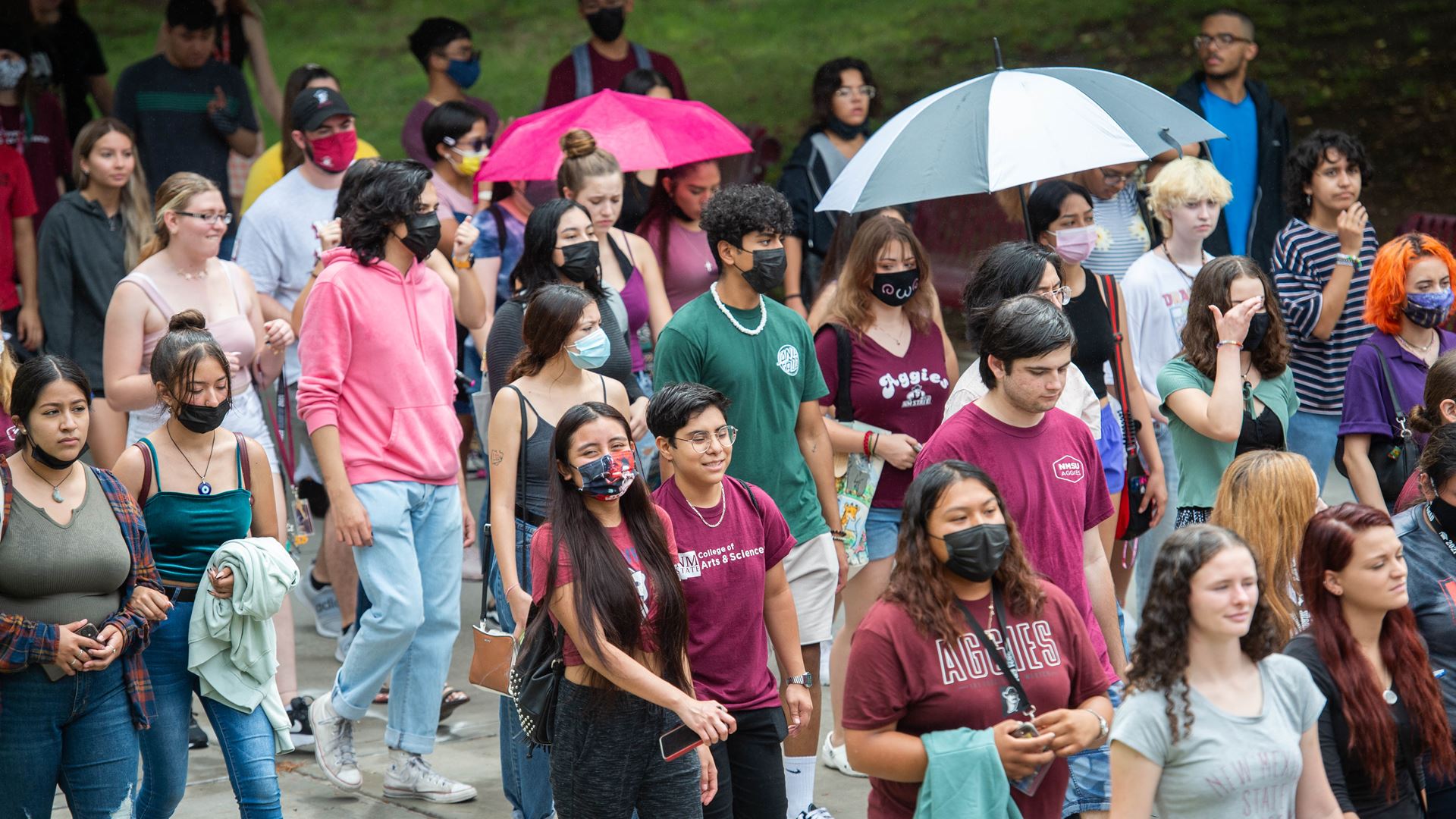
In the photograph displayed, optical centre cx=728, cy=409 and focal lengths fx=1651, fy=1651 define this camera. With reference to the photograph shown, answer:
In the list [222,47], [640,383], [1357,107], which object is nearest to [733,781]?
[640,383]

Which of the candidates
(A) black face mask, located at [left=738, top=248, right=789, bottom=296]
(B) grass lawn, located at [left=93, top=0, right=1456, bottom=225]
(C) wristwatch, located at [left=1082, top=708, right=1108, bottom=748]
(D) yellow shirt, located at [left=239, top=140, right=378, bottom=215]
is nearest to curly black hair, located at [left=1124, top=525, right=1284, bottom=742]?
(C) wristwatch, located at [left=1082, top=708, right=1108, bottom=748]

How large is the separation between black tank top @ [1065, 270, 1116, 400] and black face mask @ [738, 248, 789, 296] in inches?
49.0

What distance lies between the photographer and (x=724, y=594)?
4648mm

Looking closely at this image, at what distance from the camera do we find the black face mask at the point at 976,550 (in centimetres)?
388

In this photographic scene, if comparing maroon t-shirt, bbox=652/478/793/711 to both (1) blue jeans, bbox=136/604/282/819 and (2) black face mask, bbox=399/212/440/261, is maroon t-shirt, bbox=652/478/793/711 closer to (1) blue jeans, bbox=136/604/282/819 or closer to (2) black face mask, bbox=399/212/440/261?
(1) blue jeans, bbox=136/604/282/819

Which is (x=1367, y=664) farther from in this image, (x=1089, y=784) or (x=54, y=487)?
(x=54, y=487)

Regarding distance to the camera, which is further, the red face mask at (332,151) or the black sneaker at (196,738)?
the red face mask at (332,151)

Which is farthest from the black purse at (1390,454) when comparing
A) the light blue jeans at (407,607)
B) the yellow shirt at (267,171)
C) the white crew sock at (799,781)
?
the yellow shirt at (267,171)

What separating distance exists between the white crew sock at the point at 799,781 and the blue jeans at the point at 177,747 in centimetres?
161

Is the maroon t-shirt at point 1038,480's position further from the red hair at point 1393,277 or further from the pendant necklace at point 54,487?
the pendant necklace at point 54,487

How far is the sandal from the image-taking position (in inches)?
263

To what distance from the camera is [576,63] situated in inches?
372

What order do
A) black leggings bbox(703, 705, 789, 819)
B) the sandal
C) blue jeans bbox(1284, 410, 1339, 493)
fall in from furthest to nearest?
1. blue jeans bbox(1284, 410, 1339, 493)
2. the sandal
3. black leggings bbox(703, 705, 789, 819)

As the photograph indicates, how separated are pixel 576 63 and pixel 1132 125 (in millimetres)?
4173
